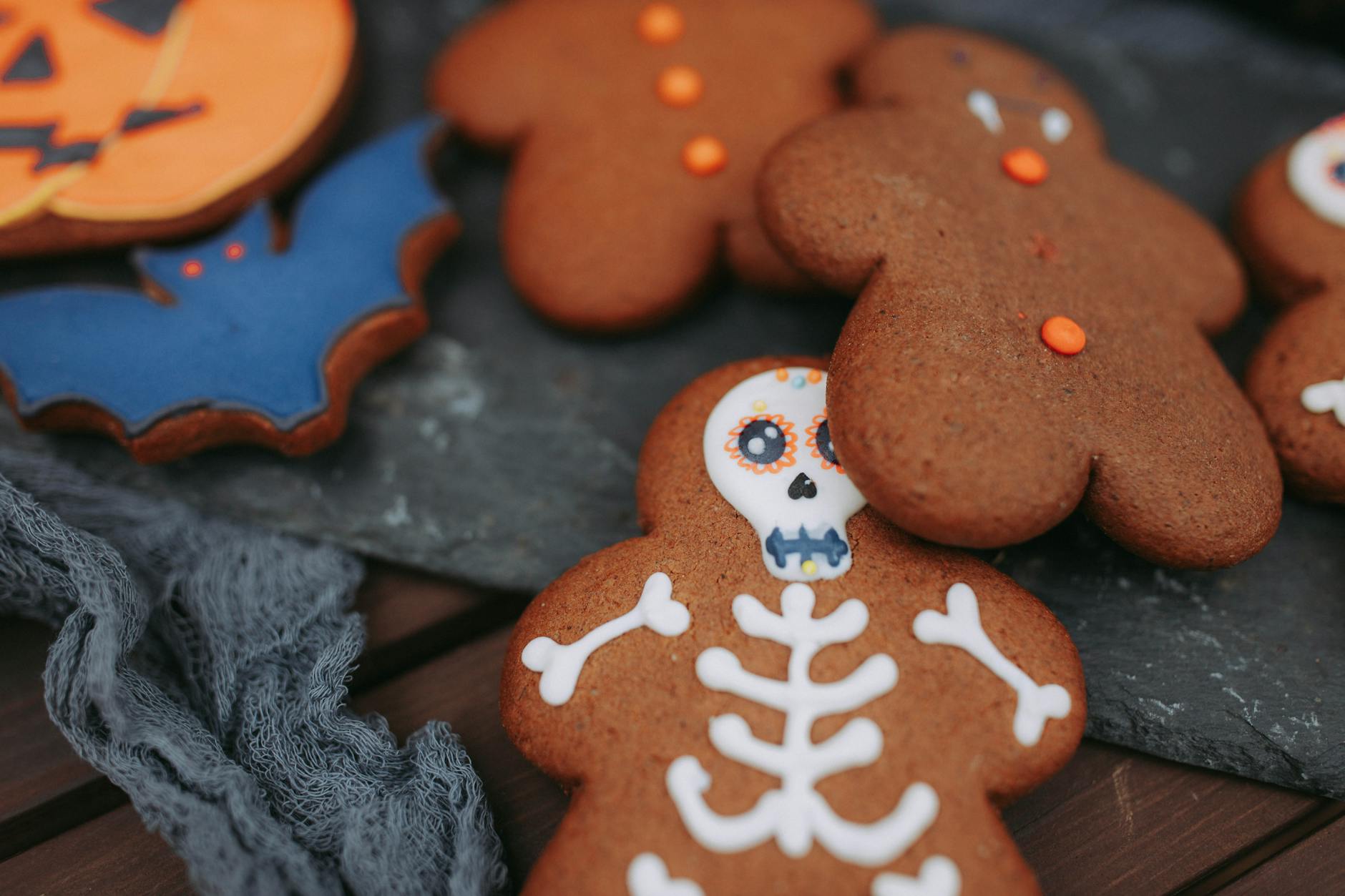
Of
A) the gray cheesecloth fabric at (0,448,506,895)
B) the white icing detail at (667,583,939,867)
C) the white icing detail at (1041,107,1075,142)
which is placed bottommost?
the gray cheesecloth fabric at (0,448,506,895)

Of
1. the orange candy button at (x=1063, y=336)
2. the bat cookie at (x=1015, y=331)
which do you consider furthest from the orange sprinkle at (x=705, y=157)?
the orange candy button at (x=1063, y=336)

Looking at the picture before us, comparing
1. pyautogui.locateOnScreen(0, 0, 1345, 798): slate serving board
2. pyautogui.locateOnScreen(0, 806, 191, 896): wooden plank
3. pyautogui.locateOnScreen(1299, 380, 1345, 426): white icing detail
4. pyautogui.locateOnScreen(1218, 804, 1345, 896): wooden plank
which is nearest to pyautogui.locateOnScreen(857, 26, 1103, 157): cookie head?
pyautogui.locateOnScreen(0, 0, 1345, 798): slate serving board

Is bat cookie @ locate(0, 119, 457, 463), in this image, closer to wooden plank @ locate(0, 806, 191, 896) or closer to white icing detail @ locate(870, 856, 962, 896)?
wooden plank @ locate(0, 806, 191, 896)

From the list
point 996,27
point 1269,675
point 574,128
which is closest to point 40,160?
point 574,128

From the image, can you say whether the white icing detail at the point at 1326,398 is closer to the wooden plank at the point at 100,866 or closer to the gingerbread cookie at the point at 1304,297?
the gingerbread cookie at the point at 1304,297

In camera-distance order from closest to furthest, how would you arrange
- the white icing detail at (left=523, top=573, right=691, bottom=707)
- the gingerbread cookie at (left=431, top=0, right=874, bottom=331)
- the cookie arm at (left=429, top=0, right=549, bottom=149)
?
1. the white icing detail at (left=523, top=573, right=691, bottom=707)
2. the gingerbread cookie at (left=431, top=0, right=874, bottom=331)
3. the cookie arm at (left=429, top=0, right=549, bottom=149)

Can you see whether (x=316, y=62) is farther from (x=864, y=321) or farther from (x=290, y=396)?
(x=864, y=321)
